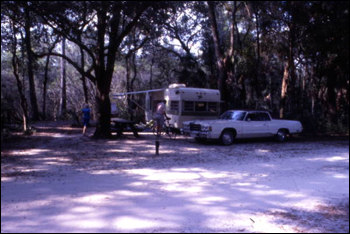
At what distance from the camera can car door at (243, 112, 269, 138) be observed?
13.2 m

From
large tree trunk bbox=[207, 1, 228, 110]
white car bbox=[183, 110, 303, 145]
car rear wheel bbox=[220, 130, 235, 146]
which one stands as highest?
large tree trunk bbox=[207, 1, 228, 110]

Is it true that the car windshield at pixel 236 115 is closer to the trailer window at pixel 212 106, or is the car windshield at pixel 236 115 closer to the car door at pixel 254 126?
the car door at pixel 254 126

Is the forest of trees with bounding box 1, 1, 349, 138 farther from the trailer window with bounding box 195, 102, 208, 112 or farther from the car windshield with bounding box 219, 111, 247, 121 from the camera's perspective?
the car windshield with bounding box 219, 111, 247, 121

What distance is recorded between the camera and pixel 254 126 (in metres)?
13.4

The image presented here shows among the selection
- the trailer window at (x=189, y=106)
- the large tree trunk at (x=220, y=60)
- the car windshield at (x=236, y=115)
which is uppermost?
the large tree trunk at (x=220, y=60)

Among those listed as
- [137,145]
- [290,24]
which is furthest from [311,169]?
[290,24]

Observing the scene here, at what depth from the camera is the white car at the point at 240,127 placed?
12484 millimetres

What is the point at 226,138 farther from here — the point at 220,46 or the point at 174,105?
the point at 220,46

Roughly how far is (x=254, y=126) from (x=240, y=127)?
805 millimetres

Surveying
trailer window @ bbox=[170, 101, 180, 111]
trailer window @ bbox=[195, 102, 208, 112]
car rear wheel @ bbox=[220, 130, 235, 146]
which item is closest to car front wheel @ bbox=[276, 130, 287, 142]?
car rear wheel @ bbox=[220, 130, 235, 146]

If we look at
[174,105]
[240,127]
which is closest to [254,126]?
[240,127]

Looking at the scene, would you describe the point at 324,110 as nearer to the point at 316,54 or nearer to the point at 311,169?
the point at 316,54

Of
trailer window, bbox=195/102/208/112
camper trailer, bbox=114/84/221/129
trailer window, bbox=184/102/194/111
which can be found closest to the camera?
camper trailer, bbox=114/84/221/129

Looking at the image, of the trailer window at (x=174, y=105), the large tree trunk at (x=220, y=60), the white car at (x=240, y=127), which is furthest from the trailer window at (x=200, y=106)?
the white car at (x=240, y=127)
